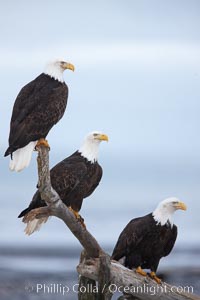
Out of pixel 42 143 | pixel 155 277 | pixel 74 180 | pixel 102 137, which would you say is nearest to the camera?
pixel 42 143

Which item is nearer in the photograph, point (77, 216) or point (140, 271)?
point (77, 216)

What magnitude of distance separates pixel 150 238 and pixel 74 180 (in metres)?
0.72

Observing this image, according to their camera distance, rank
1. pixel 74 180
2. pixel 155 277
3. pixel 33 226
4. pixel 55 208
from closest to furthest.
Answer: pixel 55 208
pixel 74 180
pixel 33 226
pixel 155 277

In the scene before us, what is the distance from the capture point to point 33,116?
15.6ft

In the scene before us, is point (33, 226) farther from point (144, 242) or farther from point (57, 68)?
point (57, 68)

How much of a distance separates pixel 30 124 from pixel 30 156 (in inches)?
8.2

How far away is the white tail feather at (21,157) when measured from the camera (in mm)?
4730

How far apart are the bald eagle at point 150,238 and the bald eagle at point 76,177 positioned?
424 millimetres

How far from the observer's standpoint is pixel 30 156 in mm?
4758

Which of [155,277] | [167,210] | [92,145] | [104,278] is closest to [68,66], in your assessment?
[92,145]

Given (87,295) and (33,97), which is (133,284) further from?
(33,97)

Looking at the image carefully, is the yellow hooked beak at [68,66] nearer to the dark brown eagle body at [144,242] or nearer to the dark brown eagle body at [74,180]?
the dark brown eagle body at [74,180]

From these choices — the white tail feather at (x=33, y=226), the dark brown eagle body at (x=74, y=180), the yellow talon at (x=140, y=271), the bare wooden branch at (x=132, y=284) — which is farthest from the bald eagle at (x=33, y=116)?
the yellow talon at (x=140, y=271)

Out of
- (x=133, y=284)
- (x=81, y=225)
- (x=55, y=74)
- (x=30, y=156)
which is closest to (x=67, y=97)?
(x=55, y=74)
